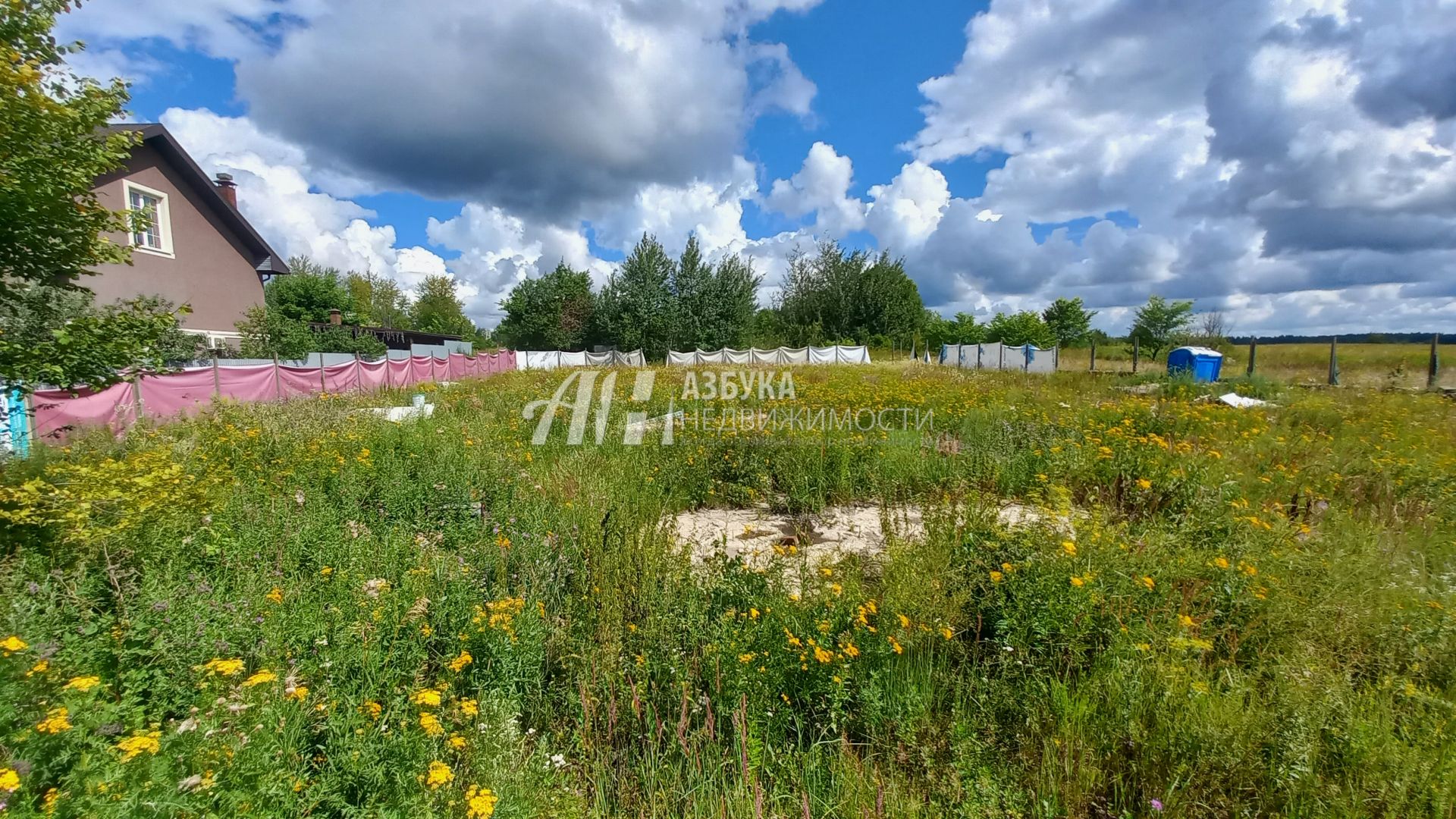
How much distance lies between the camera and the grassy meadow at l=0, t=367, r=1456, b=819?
1.72 metres

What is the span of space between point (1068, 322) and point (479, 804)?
6230 cm

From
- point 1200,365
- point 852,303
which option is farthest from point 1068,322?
point 1200,365

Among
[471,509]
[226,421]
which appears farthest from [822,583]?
[226,421]

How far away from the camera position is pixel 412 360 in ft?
55.9

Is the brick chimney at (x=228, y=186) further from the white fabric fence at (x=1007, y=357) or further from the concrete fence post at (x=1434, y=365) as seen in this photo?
the concrete fence post at (x=1434, y=365)

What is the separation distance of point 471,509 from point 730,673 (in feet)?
9.13

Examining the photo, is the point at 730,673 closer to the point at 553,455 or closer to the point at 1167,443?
the point at 553,455

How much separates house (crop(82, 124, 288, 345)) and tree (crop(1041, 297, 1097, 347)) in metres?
57.8

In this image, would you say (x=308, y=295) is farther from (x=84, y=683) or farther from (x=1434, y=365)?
(x=1434, y=365)

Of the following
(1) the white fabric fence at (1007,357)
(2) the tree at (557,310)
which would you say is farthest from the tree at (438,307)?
→ (1) the white fabric fence at (1007,357)

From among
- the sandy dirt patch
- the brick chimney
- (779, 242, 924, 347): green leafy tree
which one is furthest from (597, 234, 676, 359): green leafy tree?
the sandy dirt patch

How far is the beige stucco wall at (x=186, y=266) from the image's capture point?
1346cm

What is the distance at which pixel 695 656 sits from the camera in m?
2.46

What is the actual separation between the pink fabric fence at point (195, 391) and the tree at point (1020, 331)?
151 feet
